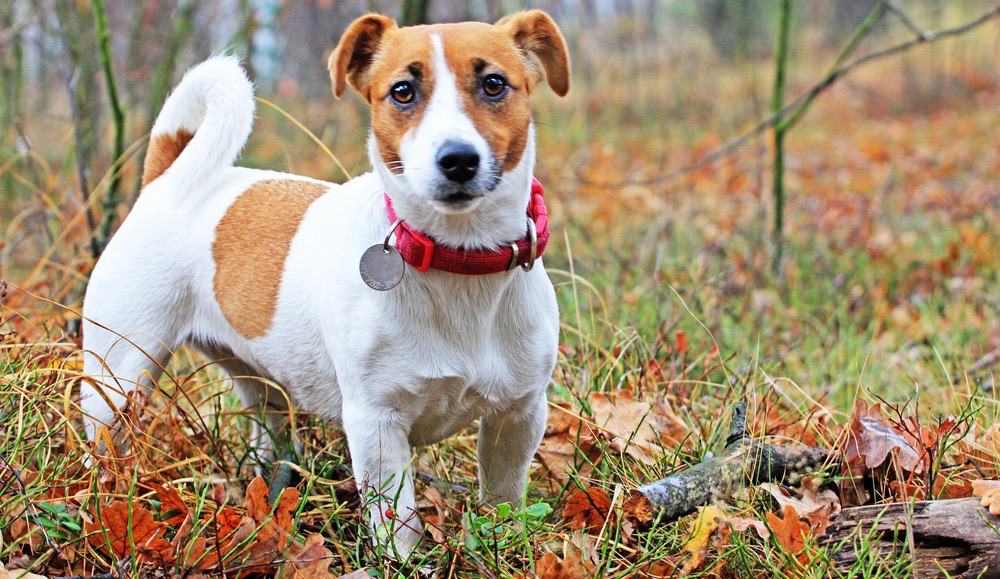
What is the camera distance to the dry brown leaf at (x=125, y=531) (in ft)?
8.00

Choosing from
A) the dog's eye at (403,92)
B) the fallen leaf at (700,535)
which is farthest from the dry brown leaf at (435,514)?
the dog's eye at (403,92)

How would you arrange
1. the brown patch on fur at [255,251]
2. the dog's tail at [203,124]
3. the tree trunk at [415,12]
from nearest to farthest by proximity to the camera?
the brown patch on fur at [255,251] < the dog's tail at [203,124] < the tree trunk at [415,12]

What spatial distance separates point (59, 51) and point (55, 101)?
9625 mm

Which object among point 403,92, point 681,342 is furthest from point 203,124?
point 681,342

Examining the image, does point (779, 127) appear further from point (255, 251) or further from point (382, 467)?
point (382, 467)

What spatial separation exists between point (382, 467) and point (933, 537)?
136cm

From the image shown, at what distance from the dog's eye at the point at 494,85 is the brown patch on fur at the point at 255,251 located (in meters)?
0.86

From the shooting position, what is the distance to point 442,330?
257 cm

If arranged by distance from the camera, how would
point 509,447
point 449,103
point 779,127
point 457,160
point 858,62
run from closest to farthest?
point 457,160 < point 449,103 < point 509,447 < point 858,62 < point 779,127

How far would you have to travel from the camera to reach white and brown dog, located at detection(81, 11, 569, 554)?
2.44 metres

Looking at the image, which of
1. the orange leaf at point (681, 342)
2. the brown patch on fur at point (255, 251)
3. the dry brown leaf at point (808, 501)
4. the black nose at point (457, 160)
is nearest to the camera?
the black nose at point (457, 160)

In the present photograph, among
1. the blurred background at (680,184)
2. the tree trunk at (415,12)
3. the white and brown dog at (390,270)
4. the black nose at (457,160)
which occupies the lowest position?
the blurred background at (680,184)

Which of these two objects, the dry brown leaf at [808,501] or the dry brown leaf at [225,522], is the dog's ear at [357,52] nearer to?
the dry brown leaf at [225,522]

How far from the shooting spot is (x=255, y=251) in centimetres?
302
